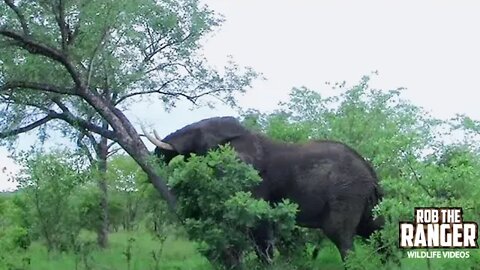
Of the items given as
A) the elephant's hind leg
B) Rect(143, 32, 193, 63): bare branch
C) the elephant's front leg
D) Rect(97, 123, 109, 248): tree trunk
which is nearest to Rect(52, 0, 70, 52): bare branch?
the elephant's front leg

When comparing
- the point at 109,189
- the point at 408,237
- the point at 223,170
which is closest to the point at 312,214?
the point at 223,170

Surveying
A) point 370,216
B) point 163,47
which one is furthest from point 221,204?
point 163,47

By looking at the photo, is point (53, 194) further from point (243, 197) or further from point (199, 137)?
point (243, 197)

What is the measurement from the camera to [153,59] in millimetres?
25562

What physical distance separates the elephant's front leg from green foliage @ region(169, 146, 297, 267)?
0.72ft

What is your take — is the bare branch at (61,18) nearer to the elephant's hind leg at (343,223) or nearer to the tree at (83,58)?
the tree at (83,58)

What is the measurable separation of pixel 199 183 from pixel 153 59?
1312 cm

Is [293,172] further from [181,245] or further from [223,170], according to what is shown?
[181,245]

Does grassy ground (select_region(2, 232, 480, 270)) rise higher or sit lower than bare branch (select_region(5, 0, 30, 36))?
lower

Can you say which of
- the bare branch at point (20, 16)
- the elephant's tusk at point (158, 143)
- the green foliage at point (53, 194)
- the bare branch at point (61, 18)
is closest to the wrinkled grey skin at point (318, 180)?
the elephant's tusk at point (158, 143)

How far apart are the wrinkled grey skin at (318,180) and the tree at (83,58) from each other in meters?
1.49

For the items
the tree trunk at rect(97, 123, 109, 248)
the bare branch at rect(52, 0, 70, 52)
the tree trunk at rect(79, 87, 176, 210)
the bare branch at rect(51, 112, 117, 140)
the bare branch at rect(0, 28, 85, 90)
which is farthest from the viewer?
the tree trunk at rect(97, 123, 109, 248)

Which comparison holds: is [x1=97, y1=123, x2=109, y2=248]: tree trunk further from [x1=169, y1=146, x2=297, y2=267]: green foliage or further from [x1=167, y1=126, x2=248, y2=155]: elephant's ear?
[x1=169, y1=146, x2=297, y2=267]: green foliage

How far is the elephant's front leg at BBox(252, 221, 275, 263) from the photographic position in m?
13.4
